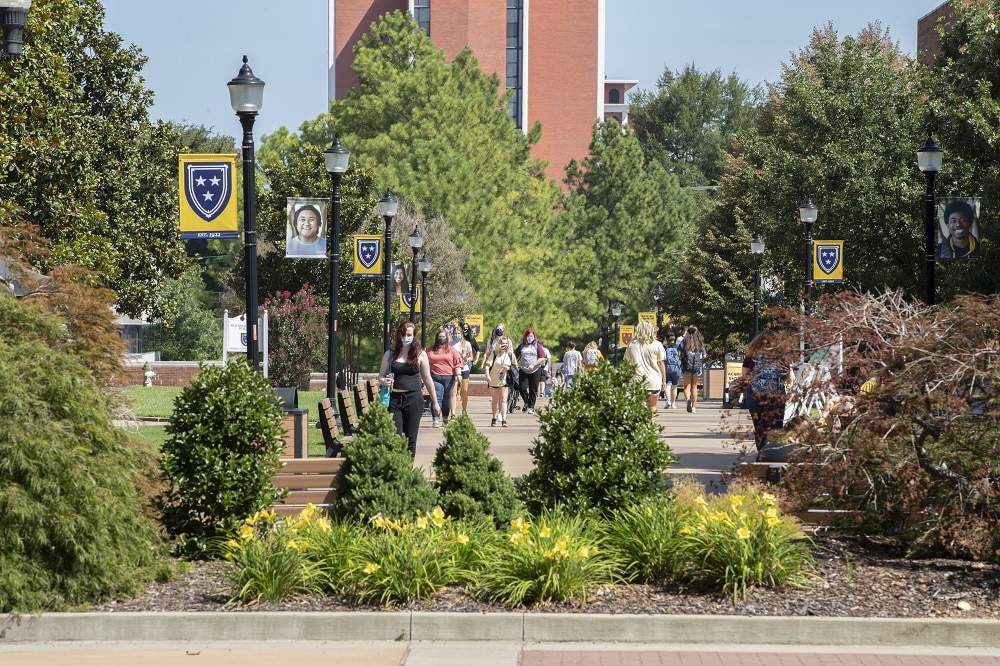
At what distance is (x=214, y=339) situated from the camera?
6412 centimetres

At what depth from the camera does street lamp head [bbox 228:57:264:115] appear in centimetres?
1389

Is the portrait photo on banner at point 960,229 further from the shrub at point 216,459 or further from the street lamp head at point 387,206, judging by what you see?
the shrub at point 216,459

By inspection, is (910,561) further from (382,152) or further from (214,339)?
(214,339)

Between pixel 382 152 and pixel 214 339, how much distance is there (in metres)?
12.8

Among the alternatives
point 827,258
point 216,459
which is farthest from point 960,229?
point 216,459

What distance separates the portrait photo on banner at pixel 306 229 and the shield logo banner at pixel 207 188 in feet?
20.0

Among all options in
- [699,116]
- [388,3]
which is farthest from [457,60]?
[699,116]

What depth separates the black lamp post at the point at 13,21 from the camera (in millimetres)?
12680

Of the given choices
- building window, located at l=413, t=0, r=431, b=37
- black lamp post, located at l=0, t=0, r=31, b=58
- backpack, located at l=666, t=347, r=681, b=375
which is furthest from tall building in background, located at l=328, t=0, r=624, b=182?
black lamp post, located at l=0, t=0, r=31, b=58

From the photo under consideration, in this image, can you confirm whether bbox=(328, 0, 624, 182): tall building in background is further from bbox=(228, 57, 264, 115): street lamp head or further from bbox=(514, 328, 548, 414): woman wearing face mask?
bbox=(228, 57, 264, 115): street lamp head

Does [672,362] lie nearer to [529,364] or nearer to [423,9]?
[529,364]

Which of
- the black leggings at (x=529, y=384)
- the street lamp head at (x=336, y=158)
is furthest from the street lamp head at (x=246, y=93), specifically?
the black leggings at (x=529, y=384)

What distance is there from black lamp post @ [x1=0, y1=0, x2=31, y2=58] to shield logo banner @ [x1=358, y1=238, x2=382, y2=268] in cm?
1898

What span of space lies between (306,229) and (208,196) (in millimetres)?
6964
